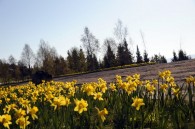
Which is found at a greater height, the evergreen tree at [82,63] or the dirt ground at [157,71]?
the evergreen tree at [82,63]

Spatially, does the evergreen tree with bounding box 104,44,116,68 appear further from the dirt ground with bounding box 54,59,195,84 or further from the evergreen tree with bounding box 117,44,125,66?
the dirt ground with bounding box 54,59,195,84

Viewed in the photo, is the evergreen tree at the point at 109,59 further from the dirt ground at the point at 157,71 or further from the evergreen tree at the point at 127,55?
the dirt ground at the point at 157,71

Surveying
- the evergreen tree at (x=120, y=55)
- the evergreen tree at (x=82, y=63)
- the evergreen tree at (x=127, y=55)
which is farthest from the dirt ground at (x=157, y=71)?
the evergreen tree at (x=82, y=63)

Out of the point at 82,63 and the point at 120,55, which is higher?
the point at 120,55

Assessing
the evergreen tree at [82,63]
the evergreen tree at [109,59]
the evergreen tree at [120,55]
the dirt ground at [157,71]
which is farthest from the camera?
the evergreen tree at [82,63]

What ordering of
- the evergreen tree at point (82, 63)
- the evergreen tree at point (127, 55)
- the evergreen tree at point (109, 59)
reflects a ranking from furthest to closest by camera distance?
the evergreen tree at point (82, 63), the evergreen tree at point (109, 59), the evergreen tree at point (127, 55)

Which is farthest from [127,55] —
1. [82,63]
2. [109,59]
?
[82,63]

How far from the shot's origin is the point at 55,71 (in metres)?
57.0

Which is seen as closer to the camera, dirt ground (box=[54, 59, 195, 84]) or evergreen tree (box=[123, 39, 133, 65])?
dirt ground (box=[54, 59, 195, 84])

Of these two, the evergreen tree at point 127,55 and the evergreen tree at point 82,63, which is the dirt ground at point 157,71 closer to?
the evergreen tree at point 127,55

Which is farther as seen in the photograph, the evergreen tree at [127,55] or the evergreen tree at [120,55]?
the evergreen tree at [127,55]

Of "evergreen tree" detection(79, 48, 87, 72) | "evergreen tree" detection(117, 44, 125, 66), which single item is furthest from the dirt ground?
"evergreen tree" detection(79, 48, 87, 72)

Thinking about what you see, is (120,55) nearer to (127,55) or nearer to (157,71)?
(127,55)

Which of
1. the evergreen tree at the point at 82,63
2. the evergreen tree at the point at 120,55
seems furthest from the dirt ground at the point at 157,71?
the evergreen tree at the point at 82,63
